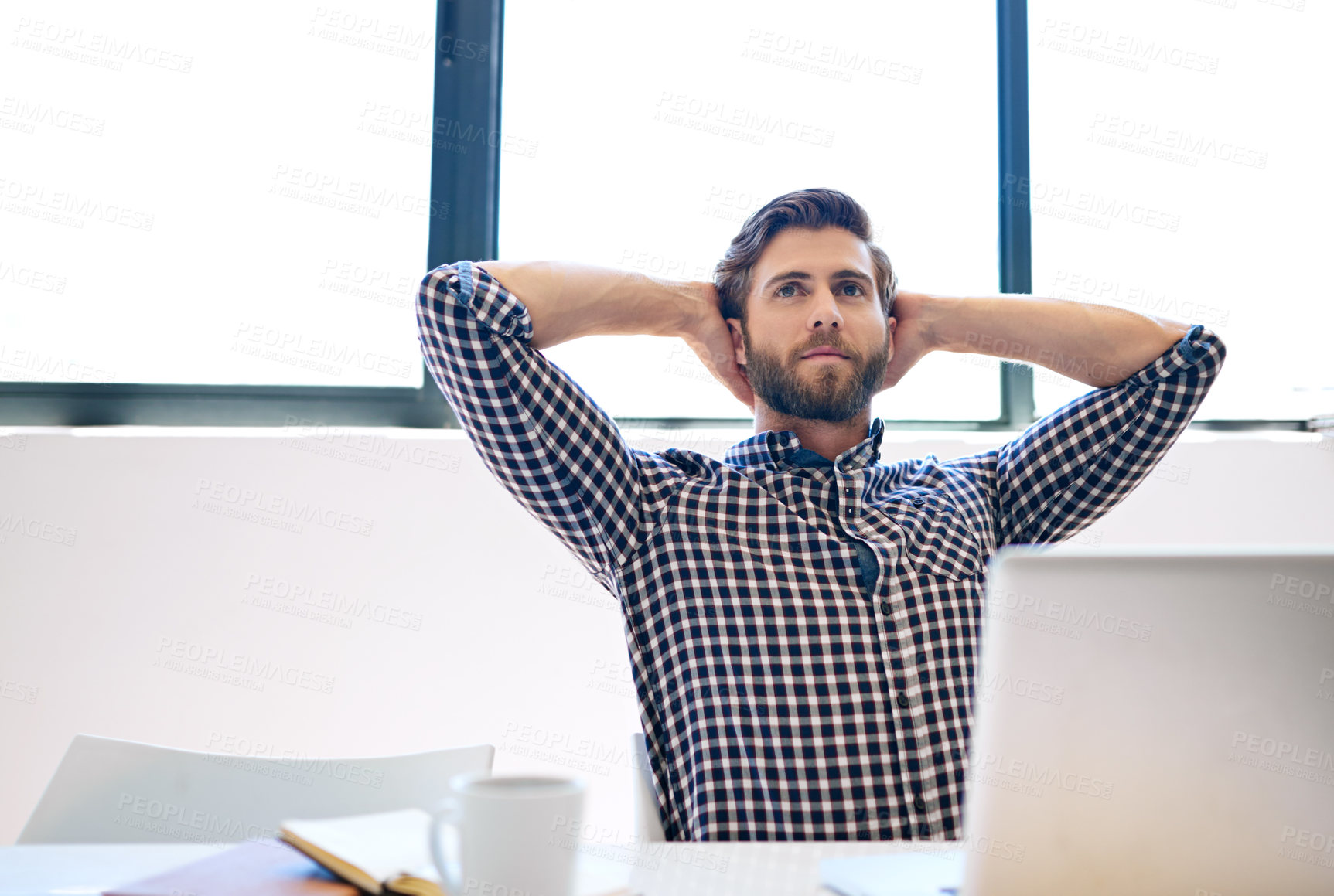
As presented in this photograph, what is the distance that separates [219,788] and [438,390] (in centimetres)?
110

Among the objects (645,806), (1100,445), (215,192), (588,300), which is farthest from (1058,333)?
(215,192)

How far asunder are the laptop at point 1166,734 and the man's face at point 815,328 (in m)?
0.89

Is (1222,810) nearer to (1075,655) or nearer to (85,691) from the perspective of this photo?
(1075,655)

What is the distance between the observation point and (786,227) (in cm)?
144

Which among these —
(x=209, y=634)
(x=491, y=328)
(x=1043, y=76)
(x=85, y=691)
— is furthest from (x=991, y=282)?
(x=85, y=691)

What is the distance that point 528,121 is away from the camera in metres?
2.03

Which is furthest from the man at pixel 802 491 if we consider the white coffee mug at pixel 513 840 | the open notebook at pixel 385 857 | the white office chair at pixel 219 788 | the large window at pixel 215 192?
the large window at pixel 215 192

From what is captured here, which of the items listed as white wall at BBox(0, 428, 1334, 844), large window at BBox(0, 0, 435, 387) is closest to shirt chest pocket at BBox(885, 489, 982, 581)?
white wall at BBox(0, 428, 1334, 844)

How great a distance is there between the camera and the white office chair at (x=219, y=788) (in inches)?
35.1

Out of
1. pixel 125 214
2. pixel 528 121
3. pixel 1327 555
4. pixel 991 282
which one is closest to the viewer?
pixel 1327 555

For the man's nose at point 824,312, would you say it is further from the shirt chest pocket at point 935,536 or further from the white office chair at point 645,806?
the white office chair at point 645,806

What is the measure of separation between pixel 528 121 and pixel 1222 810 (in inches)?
75.1

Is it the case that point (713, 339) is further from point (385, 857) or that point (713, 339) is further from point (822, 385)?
point (385, 857)

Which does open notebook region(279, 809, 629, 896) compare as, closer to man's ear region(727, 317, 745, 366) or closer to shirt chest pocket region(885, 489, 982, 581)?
shirt chest pocket region(885, 489, 982, 581)
